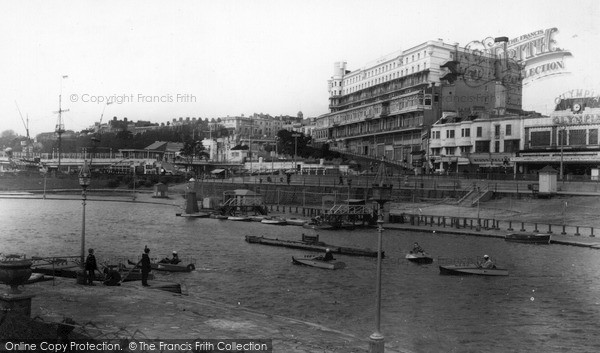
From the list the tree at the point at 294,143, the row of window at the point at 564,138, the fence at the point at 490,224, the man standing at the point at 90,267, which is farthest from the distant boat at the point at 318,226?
the tree at the point at 294,143

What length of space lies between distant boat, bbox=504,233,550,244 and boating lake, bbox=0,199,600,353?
3.73ft

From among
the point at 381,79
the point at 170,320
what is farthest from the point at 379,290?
the point at 381,79

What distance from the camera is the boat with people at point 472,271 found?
36281mm

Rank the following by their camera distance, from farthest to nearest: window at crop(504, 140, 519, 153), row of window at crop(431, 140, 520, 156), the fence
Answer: row of window at crop(431, 140, 520, 156)
window at crop(504, 140, 519, 153)
the fence

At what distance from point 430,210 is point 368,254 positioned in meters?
32.4

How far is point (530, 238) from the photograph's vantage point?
50375 mm

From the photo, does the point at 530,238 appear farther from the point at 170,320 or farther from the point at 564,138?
the point at 170,320

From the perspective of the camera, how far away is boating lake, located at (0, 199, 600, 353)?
23.2 meters

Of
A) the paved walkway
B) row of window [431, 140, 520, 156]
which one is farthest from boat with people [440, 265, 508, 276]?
row of window [431, 140, 520, 156]

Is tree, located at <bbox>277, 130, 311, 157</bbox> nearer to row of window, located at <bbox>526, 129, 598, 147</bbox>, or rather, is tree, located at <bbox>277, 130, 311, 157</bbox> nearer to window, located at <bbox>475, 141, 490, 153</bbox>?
window, located at <bbox>475, 141, 490, 153</bbox>

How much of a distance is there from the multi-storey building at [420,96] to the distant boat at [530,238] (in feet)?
157

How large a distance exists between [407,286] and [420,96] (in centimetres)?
8026

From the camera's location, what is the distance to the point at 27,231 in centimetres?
6394

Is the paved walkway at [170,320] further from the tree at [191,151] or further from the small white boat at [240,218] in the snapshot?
the tree at [191,151]
